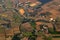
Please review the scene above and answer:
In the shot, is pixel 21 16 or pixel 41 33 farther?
pixel 21 16

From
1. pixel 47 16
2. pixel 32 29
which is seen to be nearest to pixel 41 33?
pixel 32 29

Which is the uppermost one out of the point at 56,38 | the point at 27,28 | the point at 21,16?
the point at 21,16

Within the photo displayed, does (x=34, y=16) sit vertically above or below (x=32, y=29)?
above

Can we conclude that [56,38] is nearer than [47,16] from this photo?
Yes

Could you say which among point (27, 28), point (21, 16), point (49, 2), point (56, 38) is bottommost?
point (56, 38)

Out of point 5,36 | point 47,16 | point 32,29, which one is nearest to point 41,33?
point 32,29

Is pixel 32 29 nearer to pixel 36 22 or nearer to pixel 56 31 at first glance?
pixel 36 22

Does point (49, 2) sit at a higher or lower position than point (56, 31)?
higher

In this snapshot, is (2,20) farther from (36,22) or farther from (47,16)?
(47,16)
